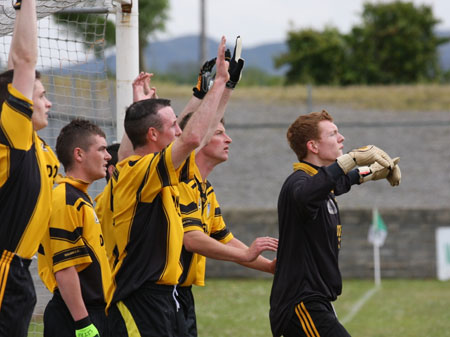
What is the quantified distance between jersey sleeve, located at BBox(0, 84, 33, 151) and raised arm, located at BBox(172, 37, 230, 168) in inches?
33.7

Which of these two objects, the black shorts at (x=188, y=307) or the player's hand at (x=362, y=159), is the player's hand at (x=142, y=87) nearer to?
the black shorts at (x=188, y=307)

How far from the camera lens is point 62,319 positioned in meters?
5.07

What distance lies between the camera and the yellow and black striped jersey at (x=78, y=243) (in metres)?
4.88

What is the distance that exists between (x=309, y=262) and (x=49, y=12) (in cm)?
264

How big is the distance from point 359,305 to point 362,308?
0.34 metres

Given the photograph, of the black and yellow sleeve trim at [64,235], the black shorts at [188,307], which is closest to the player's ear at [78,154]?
the black and yellow sleeve trim at [64,235]

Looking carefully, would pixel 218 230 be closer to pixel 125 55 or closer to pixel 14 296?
pixel 125 55

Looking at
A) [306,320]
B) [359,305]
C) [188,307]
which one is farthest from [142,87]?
[359,305]

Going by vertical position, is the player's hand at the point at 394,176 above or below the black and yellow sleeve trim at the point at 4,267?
above

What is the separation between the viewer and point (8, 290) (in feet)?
12.2

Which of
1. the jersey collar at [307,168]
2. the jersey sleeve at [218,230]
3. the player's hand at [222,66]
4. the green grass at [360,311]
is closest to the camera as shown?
the player's hand at [222,66]

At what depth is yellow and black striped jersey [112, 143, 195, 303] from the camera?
15.1 feet

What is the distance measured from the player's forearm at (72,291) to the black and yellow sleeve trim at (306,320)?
4.19 feet

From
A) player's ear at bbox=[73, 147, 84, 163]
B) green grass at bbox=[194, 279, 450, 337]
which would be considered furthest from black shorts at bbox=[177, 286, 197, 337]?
green grass at bbox=[194, 279, 450, 337]
